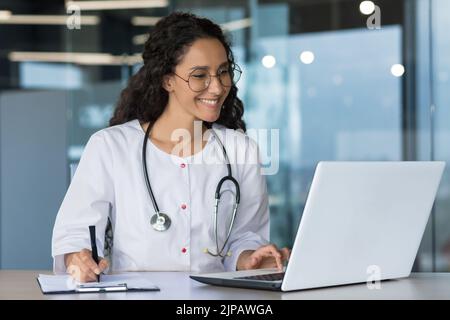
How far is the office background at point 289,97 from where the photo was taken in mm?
4348

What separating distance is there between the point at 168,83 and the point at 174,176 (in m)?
0.31

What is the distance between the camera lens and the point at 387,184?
65.9 inches

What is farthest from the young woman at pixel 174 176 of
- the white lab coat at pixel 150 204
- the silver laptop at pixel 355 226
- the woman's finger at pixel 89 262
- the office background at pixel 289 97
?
the office background at pixel 289 97

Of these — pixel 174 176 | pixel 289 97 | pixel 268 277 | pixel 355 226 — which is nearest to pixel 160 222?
pixel 174 176

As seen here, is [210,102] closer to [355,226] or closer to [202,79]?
[202,79]

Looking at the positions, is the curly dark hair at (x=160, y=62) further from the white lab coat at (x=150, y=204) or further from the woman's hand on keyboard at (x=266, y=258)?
the woman's hand on keyboard at (x=266, y=258)

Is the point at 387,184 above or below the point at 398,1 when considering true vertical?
below

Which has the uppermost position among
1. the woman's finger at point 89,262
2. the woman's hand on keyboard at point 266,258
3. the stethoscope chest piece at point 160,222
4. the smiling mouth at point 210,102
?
the smiling mouth at point 210,102

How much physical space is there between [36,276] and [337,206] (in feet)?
2.51

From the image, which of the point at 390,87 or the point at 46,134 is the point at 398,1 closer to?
the point at 390,87

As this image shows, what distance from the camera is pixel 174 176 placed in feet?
7.76

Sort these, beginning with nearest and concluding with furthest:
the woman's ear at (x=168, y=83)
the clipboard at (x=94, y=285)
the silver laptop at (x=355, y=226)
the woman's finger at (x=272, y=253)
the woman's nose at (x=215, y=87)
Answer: the silver laptop at (x=355, y=226)
the clipboard at (x=94, y=285)
the woman's finger at (x=272, y=253)
the woman's nose at (x=215, y=87)
the woman's ear at (x=168, y=83)

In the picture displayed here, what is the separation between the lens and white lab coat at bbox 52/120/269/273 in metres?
2.29
